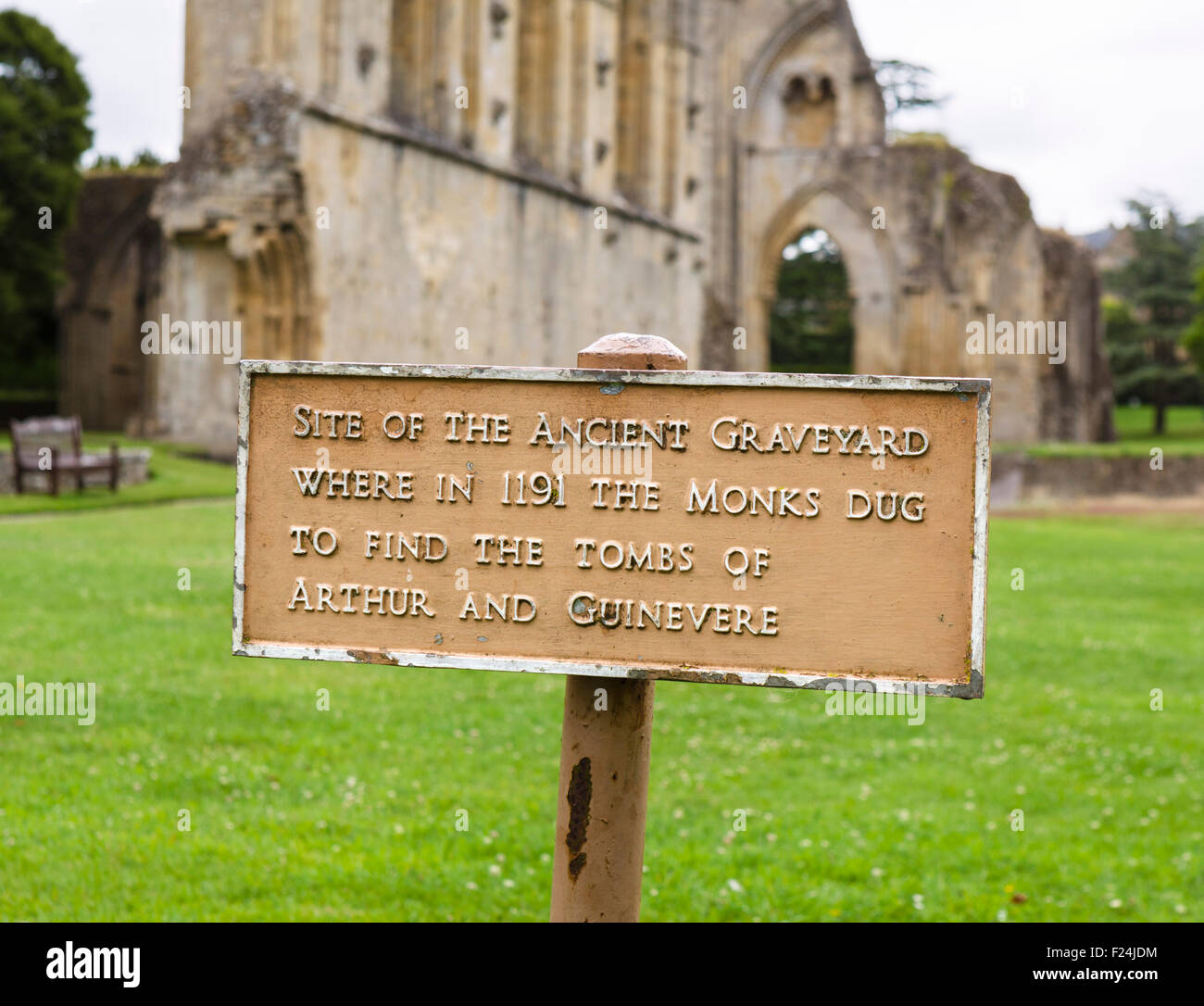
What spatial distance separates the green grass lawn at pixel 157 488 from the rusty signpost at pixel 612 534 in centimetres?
1513

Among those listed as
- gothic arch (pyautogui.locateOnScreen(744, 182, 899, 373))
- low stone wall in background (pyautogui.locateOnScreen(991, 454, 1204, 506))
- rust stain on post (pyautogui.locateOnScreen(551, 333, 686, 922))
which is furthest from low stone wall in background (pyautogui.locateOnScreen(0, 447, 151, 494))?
gothic arch (pyautogui.locateOnScreen(744, 182, 899, 373))

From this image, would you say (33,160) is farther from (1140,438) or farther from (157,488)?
(1140,438)

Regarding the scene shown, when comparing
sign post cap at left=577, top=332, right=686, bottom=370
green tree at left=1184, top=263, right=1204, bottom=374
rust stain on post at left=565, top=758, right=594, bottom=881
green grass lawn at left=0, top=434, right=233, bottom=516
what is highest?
green tree at left=1184, top=263, right=1204, bottom=374

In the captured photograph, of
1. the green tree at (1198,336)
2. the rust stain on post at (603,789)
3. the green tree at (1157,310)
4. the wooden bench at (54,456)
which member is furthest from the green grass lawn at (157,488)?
the green tree at (1157,310)

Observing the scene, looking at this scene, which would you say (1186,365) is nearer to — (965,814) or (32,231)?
(32,231)

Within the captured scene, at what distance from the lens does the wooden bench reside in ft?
64.1

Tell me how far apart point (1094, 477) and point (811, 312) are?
952 inches

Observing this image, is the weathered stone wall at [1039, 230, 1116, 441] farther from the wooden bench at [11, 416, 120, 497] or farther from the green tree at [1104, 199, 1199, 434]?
the wooden bench at [11, 416, 120, 497]

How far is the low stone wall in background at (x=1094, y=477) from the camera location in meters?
30.0

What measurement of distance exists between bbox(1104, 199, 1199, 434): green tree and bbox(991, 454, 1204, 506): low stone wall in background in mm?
25365

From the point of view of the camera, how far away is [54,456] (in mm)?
19562

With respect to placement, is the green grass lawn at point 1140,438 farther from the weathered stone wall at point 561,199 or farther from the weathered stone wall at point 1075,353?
the weathered stone wall at point 561,199

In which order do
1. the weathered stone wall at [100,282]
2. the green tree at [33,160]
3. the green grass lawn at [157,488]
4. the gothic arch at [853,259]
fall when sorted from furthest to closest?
the gothic arch at [853,259], the weathered stone wall at [100,282], the green tree at [33,160], the green grass lawn at [157,488]

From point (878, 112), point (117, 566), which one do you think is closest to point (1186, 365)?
point (878, 112)
